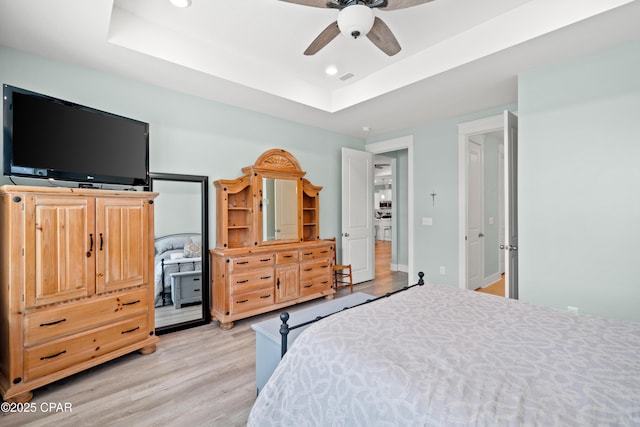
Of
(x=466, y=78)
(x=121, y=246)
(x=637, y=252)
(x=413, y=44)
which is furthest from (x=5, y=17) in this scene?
(x=637, y=252)

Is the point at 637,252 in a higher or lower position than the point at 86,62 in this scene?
lower

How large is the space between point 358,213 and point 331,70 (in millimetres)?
2384

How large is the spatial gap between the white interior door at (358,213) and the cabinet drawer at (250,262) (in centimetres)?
161

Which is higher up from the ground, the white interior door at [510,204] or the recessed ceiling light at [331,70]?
the recessed ceiling light at [331,70]

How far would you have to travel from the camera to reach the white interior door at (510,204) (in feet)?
9.35

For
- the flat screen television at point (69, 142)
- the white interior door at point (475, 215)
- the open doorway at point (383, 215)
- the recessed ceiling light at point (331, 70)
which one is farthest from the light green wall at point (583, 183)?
the open doorway at point (383, 215)

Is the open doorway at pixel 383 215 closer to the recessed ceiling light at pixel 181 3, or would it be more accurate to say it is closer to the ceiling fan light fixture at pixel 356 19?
the ceiling fan light fixture at pixel 356 19

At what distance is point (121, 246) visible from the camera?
2.39m

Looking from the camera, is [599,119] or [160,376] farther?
[599,119]

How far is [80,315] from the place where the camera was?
2.15 metres

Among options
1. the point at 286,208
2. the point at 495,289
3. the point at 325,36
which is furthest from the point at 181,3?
the point at 495,289

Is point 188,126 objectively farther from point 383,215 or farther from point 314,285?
point 383,215

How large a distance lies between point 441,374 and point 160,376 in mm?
2137

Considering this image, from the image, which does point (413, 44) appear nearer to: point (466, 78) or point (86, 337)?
point (466, 78)
